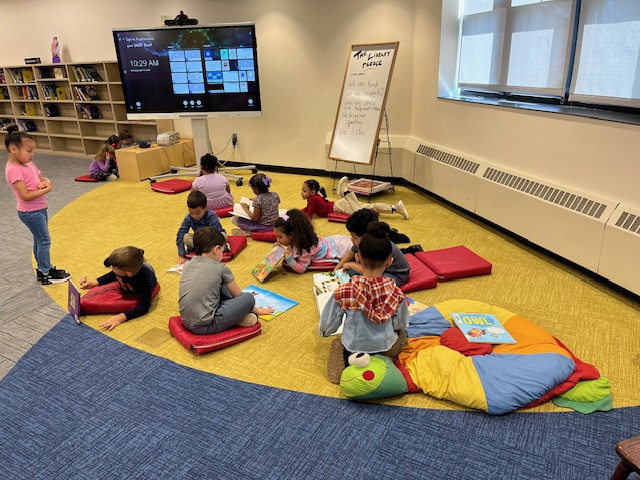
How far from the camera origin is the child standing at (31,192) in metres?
3.34

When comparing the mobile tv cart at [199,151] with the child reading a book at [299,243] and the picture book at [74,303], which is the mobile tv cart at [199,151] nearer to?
the child reading a book at [299,243]

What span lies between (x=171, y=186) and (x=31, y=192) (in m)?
2.98

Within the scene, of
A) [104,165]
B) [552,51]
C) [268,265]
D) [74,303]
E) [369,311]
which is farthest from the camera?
[104,165]

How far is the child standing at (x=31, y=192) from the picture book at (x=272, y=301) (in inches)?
64.5

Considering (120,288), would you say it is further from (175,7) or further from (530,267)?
(175,7)

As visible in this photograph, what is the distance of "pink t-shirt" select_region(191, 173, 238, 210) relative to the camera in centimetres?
526

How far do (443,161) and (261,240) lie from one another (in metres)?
2.40

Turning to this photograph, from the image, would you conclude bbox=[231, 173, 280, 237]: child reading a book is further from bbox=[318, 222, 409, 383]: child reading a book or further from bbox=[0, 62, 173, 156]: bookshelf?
bbox=[0, 62, 173, 156]: bookshelf

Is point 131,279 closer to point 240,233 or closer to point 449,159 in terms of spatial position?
point 240,233

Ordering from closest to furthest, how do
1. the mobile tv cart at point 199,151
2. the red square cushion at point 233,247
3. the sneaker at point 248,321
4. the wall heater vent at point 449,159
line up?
the sneaker at point 248,321, the red square cushion at point 233,247, the wall heater vent at point 449,159, the mobile tv cart at point 199,151

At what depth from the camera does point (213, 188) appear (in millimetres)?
5312

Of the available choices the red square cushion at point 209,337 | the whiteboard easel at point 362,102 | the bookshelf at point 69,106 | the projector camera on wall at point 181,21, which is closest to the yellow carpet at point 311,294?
the red square cushion at point 209,337

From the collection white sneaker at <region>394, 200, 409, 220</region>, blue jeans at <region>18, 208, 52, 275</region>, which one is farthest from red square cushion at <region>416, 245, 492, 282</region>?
blue jeans at <region>18, 208, 52, 275</region>

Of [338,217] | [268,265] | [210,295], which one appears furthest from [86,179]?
[210,295]
